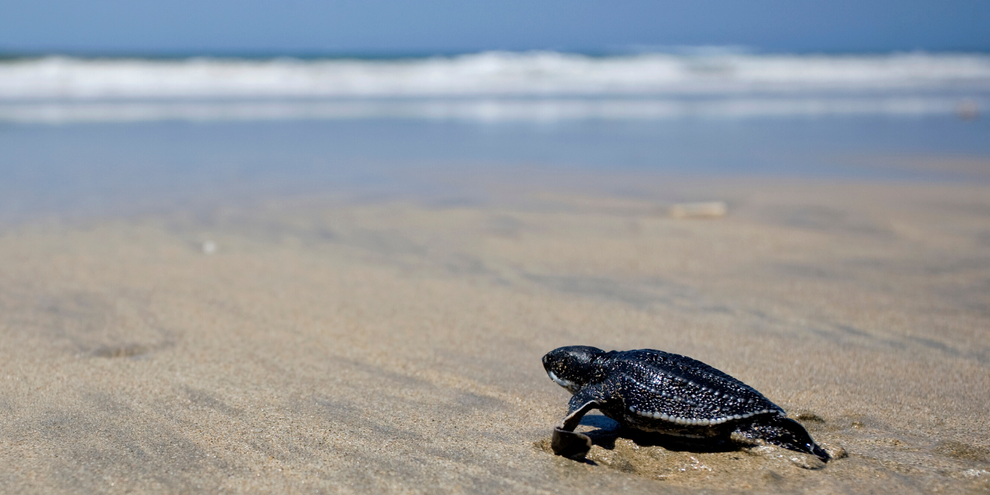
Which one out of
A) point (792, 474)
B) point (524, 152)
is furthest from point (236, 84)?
point (792, 474)

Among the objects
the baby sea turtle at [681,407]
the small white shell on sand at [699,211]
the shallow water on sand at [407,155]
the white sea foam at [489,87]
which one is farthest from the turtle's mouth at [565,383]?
the white sea foam at [489,87]

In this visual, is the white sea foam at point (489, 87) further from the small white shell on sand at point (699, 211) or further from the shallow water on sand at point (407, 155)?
the small white shell on sand at point (699, 211)

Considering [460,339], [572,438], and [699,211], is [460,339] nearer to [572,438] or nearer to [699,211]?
[572,438]

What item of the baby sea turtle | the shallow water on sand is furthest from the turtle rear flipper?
the shallow water on sand

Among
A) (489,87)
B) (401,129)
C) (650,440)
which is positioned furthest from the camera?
(489,87)

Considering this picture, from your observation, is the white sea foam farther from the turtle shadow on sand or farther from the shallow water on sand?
the turtle shadow on sand

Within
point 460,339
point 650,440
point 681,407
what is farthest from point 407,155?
point 681,407
